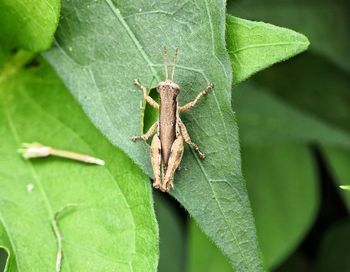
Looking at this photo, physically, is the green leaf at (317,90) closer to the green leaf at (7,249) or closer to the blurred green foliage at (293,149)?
the blurred green foliage at (293,149)

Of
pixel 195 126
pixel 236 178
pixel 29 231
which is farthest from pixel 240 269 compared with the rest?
pixel 29 231

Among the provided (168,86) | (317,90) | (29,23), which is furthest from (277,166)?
(29,23)

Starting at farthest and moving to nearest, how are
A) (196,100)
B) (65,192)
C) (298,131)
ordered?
(298,131) < (65,192) < (196,100)

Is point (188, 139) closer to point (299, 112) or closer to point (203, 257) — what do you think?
point (203, 257)

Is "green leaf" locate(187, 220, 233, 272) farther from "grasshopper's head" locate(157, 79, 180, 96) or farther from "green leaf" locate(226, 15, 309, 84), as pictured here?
"green leaf" locate(226, 15, 309, 84)

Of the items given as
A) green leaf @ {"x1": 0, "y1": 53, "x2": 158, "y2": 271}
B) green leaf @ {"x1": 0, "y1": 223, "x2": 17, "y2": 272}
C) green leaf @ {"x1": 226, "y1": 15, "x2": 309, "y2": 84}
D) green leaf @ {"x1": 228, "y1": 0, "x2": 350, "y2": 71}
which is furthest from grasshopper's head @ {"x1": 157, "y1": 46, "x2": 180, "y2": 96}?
green leaf @ {"x1": 228, "y1": 0, "x2": 350, "y2": 71}

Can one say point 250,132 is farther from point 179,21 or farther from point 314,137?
point 179,21
